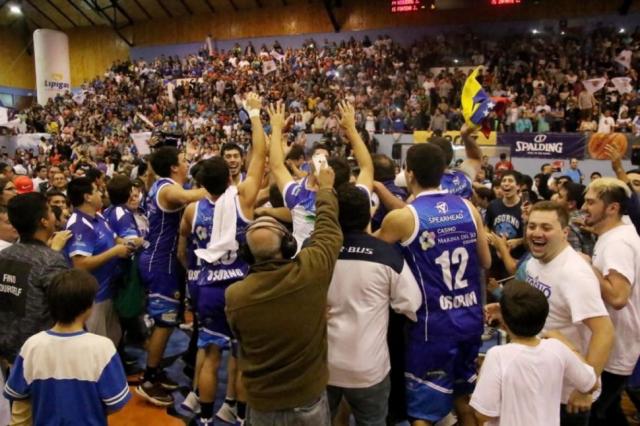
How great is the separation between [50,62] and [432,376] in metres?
25.2

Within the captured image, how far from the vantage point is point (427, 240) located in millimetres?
2848

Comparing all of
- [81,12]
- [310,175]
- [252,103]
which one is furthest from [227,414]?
[81,12]

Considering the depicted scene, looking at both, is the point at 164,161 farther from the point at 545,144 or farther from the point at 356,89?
the point at 356,89

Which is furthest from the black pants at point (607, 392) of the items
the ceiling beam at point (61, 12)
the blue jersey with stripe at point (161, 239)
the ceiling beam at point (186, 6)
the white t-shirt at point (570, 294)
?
the ceiling beam at point (61, 12)

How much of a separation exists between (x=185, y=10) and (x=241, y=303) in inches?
1057

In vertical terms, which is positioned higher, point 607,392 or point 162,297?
point 162,297

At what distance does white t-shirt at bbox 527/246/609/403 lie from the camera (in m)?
2.45

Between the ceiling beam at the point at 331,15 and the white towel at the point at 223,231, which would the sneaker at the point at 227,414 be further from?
the ceiling beam at the point at 331,15

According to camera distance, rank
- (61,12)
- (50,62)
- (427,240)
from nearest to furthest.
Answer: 1. (427,240)
2. (50,62)
3. (61,12)

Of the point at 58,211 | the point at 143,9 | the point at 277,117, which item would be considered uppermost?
the point at 143,9

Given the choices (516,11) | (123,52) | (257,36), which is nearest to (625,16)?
(516,11)

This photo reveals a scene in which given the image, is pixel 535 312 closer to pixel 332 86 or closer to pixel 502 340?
pixel 502 340

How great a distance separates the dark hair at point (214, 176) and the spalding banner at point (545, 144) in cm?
1123

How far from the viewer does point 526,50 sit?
17.8 m
